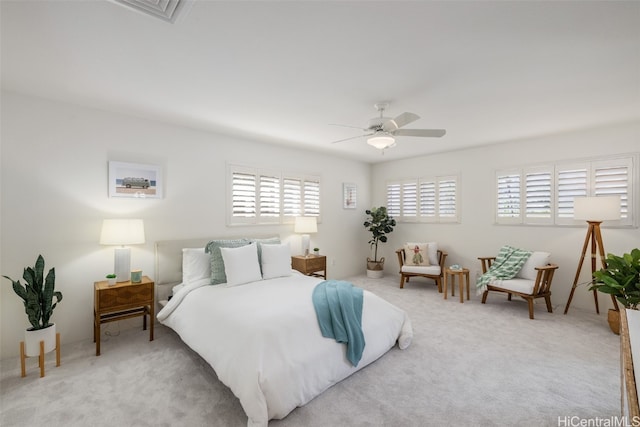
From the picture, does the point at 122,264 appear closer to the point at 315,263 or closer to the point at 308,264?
the point at 308,264

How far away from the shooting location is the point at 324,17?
175 centimetres

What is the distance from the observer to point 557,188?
436 cm

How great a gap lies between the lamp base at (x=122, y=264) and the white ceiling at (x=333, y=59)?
1.61 metres

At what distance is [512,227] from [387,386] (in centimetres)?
382

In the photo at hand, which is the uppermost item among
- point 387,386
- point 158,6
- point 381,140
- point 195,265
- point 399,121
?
point 158,6

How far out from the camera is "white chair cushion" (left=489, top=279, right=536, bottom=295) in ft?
12.6

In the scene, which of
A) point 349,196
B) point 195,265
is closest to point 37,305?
point 195,265

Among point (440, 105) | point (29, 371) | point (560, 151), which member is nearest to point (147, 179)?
point (29, 371)

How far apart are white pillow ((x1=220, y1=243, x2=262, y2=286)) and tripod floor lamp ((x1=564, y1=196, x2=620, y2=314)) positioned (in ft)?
13.9

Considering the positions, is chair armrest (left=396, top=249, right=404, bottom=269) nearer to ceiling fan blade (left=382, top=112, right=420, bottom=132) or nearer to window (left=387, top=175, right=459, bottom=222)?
window (left=387, top=175, right=459, bottom=222)

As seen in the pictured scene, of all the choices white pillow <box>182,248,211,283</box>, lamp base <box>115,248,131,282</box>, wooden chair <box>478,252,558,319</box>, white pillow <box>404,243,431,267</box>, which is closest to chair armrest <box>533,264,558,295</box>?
wooden chair <box>478,252,558,319</box>

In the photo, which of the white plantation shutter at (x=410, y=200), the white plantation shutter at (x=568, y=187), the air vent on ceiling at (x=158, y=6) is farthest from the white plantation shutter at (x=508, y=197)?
the air vent on ceiling at (x=158, y=6)

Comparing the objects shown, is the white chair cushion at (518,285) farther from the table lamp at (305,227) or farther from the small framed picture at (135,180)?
the small framed picture at (135,180)

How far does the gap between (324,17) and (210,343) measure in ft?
8.16
